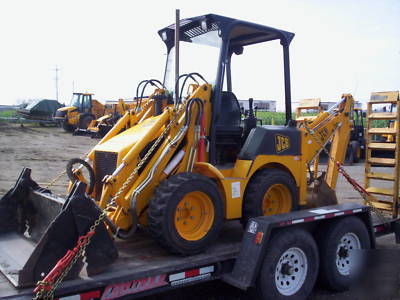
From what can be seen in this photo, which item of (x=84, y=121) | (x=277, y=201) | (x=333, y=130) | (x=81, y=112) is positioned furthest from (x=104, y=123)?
(x=277, y=201)

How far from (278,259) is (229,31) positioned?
105 inches

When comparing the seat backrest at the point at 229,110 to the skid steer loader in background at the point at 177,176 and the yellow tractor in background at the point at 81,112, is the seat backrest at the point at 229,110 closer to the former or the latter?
the skid steer loader in background at the point at 177,176

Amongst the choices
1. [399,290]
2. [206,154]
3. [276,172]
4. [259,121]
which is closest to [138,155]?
[206,154]

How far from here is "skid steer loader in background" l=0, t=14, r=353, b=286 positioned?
3508mm

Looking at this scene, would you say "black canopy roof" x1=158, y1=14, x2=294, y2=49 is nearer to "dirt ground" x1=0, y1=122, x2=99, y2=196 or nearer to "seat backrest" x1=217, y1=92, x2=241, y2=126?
"seat backrest" x1=217, y1=92, x2=241, y2=126

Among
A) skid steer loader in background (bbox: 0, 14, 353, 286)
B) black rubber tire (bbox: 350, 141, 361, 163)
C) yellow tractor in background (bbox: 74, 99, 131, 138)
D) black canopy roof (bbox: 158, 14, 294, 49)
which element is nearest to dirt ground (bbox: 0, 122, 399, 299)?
black rubber tire (bbox: 350, 141, 361, 163)

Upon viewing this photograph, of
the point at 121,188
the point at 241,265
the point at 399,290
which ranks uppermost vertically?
the point at 121,188

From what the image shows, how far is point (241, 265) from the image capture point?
14.0 ft

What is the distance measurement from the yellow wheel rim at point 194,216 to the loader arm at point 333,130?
2371mm

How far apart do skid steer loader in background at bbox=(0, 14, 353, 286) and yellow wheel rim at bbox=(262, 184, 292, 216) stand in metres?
0.01

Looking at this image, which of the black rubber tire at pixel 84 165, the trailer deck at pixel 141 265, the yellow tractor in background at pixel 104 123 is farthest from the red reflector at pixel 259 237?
the yellow tractor in background at pixel 104 123

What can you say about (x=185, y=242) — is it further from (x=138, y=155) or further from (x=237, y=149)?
(x=237, y=149)

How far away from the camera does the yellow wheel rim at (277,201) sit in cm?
547

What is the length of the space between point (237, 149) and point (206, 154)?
681mm
